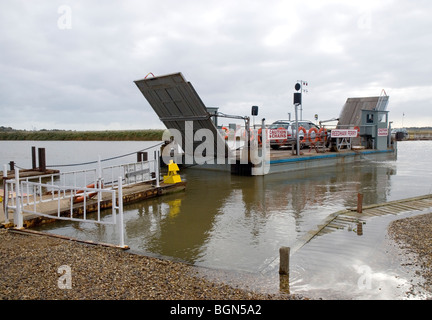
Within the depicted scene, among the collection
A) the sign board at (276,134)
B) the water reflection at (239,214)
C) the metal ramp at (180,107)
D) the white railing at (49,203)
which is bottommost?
the water reflection at (239,214)

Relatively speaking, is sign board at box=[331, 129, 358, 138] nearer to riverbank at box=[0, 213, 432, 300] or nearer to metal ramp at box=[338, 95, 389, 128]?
metal ramp at box=[338, 95, 389, 128]

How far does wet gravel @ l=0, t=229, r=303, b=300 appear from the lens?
361cm

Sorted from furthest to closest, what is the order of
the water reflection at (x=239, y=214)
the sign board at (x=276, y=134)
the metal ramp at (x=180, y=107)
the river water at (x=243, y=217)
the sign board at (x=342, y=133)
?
the sign board at (x=342, y=133) < the sign board at (x=276, y=134) < the metal ramp at (x=180, y=107) < the water reflection at (x=239, y=214) < the river water at (x=243, y=217)

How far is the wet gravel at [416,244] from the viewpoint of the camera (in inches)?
167

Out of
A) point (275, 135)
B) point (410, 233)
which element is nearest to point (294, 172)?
point (275, 135)

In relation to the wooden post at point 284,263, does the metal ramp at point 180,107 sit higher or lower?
higher

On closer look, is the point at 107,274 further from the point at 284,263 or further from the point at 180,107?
the point at 180,107

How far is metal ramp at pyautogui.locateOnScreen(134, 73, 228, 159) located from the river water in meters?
1.99

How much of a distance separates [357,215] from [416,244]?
1998 millimetres

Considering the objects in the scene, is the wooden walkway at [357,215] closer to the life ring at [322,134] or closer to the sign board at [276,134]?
Result: the sign board at [276,134]

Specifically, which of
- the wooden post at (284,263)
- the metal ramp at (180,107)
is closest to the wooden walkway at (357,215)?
the wooden post at (284,263)

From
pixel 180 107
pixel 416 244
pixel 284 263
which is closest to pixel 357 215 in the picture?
pixel 416 244

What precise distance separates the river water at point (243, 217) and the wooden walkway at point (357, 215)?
0.30 m

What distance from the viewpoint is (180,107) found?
13844mm
